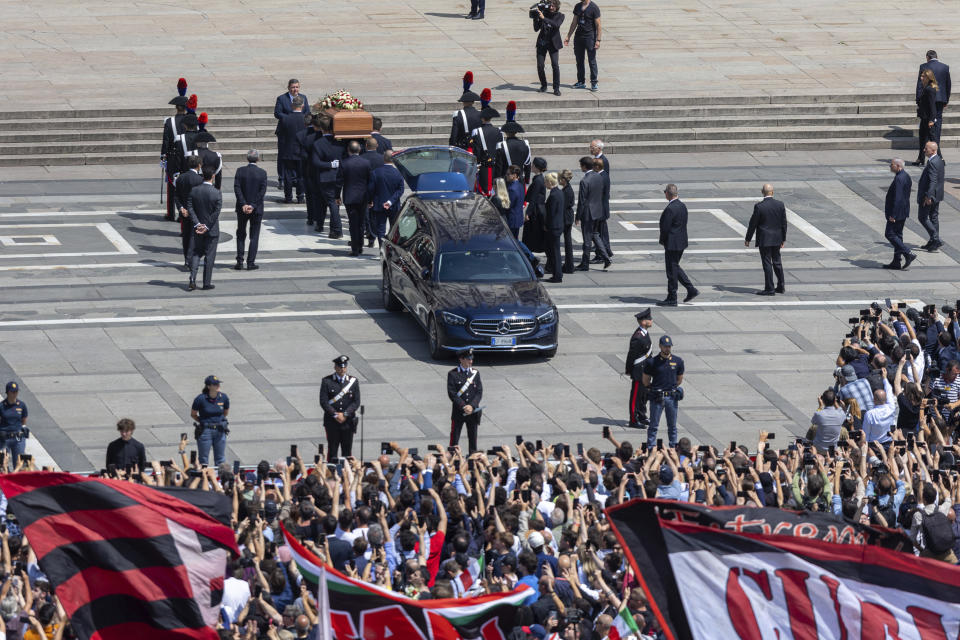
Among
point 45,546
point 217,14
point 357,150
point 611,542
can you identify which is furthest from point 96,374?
point 217,14

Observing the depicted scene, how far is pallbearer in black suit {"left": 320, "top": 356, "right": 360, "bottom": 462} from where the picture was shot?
66.8 feet

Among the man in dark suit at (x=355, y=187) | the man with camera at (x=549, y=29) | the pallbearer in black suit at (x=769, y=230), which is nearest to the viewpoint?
the pallbearer in black suit at (x=769, y=230)

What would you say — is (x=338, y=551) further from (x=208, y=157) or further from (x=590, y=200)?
(x=590, y=200)

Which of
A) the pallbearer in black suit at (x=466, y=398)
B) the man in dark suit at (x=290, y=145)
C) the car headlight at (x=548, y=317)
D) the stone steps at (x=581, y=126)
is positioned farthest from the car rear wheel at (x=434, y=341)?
the stone steps at (x=581, y=126)

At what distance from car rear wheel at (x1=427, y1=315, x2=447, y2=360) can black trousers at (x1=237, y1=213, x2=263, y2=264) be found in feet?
14.5

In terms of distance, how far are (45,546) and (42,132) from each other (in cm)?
2403

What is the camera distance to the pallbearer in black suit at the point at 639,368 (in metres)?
21.9

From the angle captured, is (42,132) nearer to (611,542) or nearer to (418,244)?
(418,244)

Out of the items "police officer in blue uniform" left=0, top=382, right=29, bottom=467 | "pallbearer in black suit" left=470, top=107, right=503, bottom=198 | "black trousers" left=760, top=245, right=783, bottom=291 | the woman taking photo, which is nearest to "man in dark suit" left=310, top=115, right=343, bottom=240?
"pallbearer in black suit" left=470, top=107, right=503, bottom=198

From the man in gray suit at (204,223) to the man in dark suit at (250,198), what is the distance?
0.65 metres

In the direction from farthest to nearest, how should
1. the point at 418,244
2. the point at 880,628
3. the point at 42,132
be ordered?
the point at 42,132
the point at 418,244
the point at 880,628

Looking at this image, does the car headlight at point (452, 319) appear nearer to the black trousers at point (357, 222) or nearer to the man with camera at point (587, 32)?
the black trousers at point (357, 222)

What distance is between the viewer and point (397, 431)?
2175cm

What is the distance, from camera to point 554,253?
2727cm
